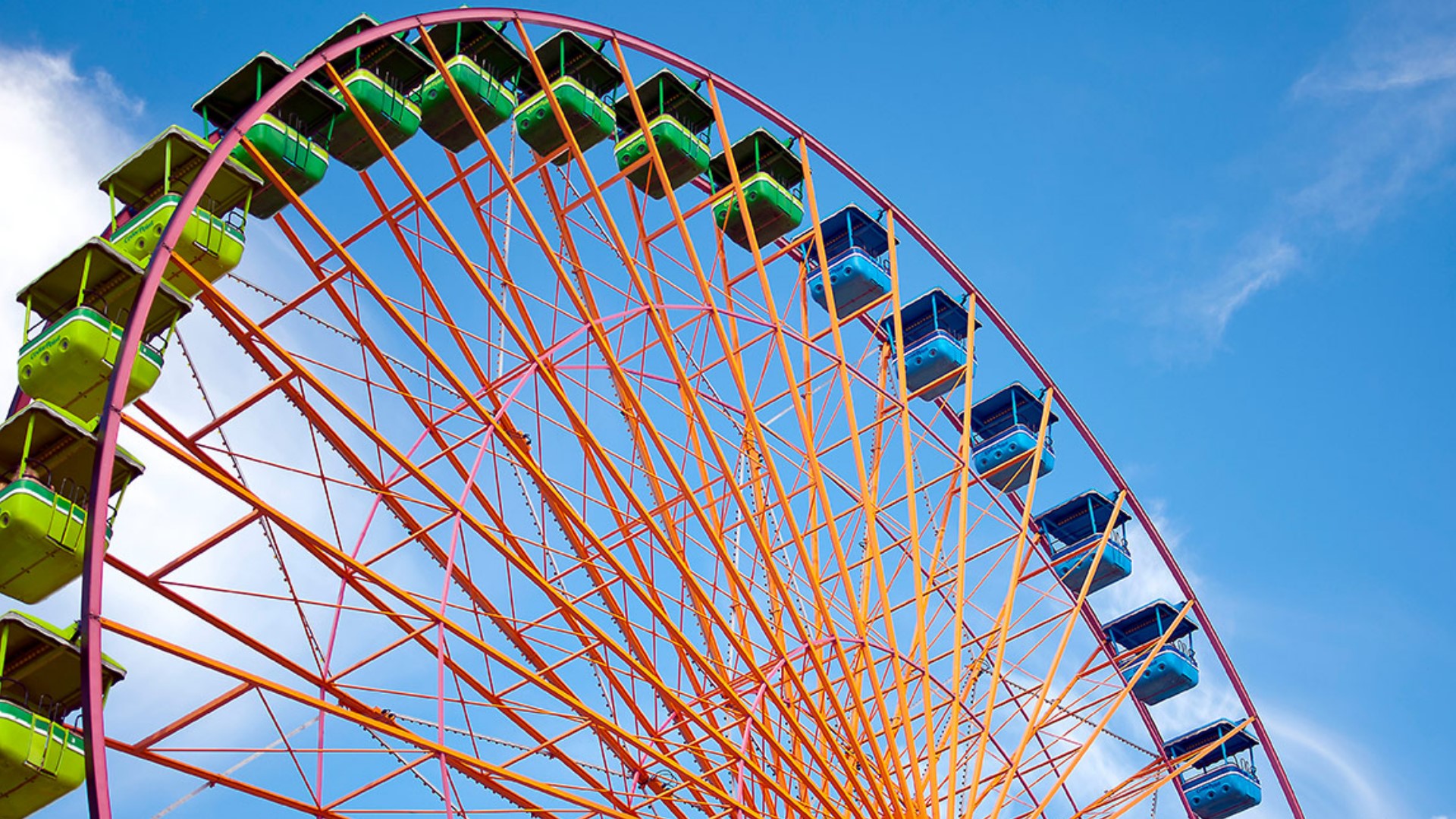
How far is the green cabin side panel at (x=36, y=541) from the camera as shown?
13.5m

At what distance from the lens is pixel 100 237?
14.8 m

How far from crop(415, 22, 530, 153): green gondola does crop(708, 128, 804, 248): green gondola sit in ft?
10.5

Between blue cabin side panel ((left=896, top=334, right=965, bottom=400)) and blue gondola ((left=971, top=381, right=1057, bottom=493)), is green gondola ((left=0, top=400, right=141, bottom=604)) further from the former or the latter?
blue gondola ((left=971, top=381, right=1057, bottom=493))

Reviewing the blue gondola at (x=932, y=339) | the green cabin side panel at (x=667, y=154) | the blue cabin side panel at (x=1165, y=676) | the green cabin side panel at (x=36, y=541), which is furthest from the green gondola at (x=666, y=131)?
the blue cabin side panel at (x=1165, y=676)

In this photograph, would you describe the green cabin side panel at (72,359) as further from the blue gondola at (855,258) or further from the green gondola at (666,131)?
the blue gondola at (855,258)

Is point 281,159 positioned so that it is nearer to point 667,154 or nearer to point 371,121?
point 371,121

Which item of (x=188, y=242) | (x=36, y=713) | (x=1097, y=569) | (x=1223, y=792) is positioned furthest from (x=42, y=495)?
(x=1223, y=792)

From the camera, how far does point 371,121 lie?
54.6 ft

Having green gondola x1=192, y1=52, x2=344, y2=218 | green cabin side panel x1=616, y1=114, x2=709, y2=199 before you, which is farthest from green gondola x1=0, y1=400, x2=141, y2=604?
green cabin side panel x1=616, y1=114, x2=709, y2=199

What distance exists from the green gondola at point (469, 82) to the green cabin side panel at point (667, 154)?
161 cm

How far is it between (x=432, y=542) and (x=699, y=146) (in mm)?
5953

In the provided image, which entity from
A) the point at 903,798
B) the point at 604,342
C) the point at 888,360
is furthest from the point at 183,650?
the point at 888,360

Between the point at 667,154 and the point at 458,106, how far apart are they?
3161mm

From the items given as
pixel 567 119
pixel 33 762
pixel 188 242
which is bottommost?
pixel 33 762
